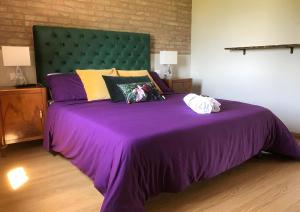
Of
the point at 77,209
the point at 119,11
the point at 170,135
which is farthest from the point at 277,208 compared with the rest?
the point at 119,11

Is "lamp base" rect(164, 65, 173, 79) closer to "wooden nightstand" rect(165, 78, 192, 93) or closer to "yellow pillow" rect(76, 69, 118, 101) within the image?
"wooden nightstand" rect(165, 78, 192, 93)

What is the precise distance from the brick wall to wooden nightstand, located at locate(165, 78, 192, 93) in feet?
2.15

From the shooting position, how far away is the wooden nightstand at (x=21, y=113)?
2.62 meters

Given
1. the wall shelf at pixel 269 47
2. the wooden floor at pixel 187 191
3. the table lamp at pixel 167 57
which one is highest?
the wall shelf at pixel 269 47

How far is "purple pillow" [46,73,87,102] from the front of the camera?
2.81 m

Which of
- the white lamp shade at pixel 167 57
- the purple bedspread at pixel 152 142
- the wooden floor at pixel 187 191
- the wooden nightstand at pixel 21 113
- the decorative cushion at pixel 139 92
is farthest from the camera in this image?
the white lamp shade at pixel 167 57

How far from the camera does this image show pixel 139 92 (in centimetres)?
279

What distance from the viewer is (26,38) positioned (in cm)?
304

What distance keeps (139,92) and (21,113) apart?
1316 millimetres

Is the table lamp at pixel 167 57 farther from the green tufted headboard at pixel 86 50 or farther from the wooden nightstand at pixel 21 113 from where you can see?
the wooden nightstand at pixel 21 113

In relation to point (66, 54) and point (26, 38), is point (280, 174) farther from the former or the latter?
point (26, 38)

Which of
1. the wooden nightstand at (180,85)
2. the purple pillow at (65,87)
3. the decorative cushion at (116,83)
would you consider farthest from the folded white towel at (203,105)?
the wooden nightstand at (180,85)

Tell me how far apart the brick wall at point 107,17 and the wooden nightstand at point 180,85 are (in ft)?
2.15

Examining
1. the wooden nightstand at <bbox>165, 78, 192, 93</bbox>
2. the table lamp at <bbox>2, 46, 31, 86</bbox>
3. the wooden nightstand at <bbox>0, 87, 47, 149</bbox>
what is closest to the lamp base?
the wooden nightstand at <bbox>165, 78, 192, 93</bbox>
